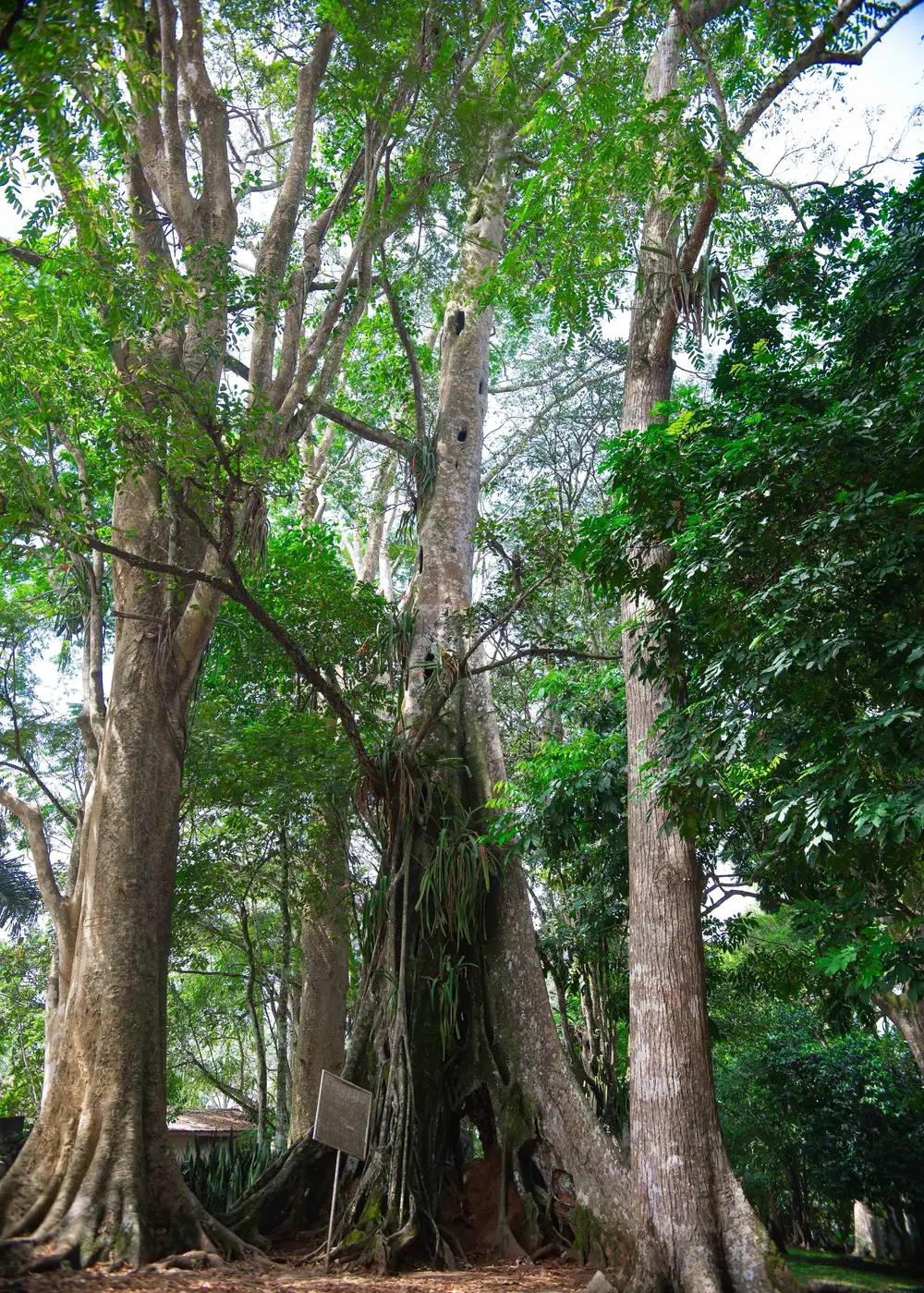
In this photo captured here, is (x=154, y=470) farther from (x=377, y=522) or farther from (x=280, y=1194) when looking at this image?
(x=377, y=522)

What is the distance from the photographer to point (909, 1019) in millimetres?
10211

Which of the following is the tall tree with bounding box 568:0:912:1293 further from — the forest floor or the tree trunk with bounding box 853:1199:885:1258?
the tree trunk with bounding box 853:1199:885:1258

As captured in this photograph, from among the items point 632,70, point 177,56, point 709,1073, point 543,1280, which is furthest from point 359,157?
point 543,1280

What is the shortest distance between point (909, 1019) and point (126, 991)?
825 centimetres

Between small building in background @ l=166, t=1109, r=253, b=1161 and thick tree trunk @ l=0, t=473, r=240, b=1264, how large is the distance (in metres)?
12.7

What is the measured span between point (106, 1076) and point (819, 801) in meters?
4.32

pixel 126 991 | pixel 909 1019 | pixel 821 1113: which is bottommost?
pixel 821 1113

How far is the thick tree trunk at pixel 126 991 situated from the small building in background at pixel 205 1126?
12.7m

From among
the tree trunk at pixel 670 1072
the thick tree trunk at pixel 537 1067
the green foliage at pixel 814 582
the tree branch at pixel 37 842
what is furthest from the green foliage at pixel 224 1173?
the green foliage at pixel 814 582

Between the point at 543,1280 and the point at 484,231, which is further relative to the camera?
the point at 484,231

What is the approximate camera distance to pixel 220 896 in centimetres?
1077

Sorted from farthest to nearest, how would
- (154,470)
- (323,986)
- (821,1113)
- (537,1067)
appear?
(821,1113)
(323,986)
(154,470)
(537,1067)

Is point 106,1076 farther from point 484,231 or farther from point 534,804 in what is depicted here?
point 484,231

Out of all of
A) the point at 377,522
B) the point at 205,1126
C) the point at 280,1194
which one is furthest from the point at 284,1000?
the point at 205,1126
